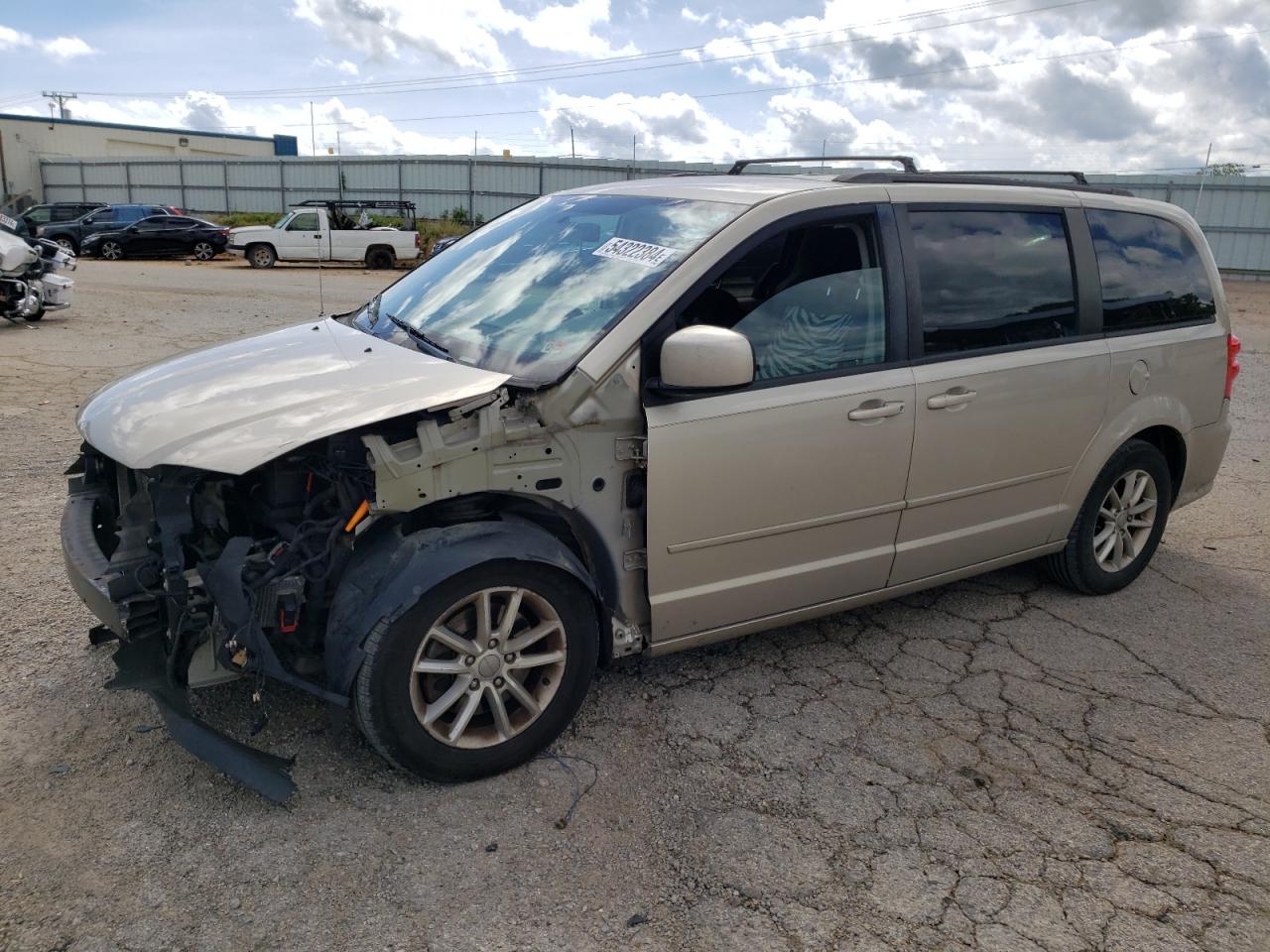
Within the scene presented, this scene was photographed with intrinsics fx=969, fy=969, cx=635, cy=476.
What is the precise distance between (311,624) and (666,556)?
1158 millimetres

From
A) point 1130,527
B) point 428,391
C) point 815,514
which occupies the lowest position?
point 1130,527

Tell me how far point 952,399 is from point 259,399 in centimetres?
250

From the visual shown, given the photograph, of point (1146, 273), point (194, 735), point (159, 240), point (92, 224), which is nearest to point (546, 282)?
point (194, 735)

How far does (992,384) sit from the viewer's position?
3859mm

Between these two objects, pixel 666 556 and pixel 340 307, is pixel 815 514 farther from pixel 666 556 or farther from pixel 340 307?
pixel 340 307

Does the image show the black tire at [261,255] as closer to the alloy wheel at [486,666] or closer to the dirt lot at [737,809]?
the dirt lot at [737,809]

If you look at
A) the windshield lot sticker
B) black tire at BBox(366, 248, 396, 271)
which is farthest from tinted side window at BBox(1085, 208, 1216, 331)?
black tire at BBox(366, 248, 396, 271)

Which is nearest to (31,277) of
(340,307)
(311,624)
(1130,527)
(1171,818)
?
(340,307)

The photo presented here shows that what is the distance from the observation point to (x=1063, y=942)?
250cm

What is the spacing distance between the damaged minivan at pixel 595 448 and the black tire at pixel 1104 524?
0.18 metres

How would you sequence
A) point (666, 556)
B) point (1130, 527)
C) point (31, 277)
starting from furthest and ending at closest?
point (31, 277), point (1130, 527), point (666, 556)

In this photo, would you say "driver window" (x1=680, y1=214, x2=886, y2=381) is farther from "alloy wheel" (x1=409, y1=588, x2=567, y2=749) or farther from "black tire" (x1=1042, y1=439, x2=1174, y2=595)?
"black tire" (x1=1042, y1=439, x2=1174, y2=595)

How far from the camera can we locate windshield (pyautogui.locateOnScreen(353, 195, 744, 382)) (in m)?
3.28

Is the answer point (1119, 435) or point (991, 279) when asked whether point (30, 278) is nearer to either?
point (991, 279)
